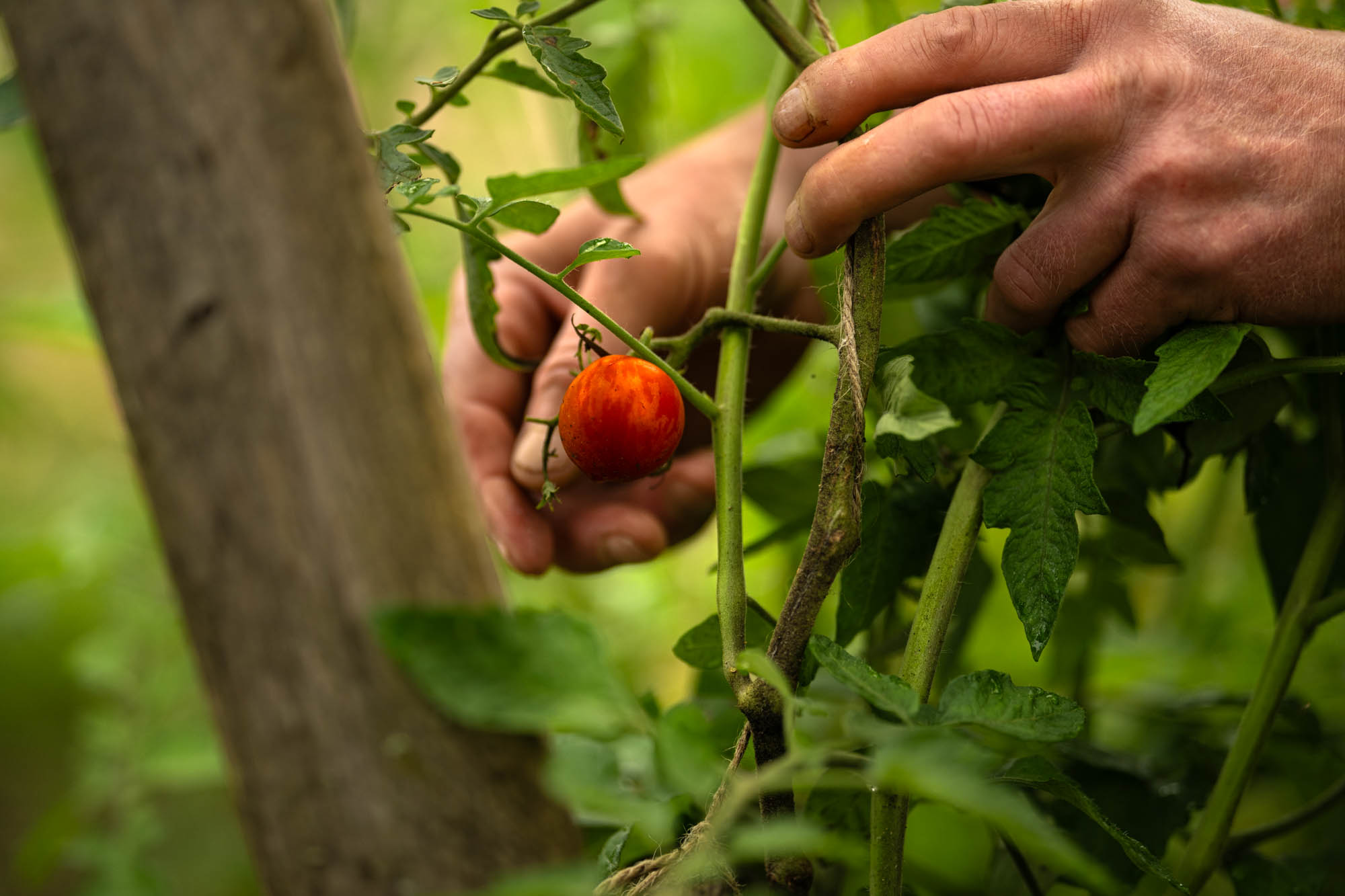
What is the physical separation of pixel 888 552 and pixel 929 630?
0.10m

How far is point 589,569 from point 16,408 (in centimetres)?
206

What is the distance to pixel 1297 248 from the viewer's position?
0.55 meters

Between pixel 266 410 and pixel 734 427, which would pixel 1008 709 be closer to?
pixel 734 427

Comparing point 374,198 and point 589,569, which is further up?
point 374,198

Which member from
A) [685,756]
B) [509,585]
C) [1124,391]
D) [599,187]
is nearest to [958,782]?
[685,756]

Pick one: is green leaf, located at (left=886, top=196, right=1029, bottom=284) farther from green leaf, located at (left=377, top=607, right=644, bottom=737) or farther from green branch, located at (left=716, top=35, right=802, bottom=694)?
green leaf, located at (left=377, top=607, right=644, bottom=737)

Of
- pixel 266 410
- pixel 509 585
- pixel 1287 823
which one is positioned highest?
pixel 266 410

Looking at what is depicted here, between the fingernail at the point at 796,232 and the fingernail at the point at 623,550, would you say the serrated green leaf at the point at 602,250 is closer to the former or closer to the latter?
the fingernail at the point at 796,232

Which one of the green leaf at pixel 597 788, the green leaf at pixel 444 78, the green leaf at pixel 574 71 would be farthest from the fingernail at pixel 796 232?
the green leaf at pixel 597 788

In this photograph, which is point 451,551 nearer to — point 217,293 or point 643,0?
point 217,293

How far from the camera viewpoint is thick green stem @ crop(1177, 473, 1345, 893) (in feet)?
1.98

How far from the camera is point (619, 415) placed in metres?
0.53

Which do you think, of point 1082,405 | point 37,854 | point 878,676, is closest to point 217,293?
point 878,676

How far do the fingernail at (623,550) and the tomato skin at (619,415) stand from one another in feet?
0.96
